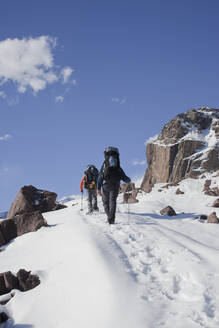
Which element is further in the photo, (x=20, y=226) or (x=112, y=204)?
(x=20, y=226)

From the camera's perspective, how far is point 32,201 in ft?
54.0

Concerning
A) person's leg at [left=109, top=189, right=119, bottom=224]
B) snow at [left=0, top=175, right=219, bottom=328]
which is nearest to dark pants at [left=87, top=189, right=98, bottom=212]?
person's leg at [left=109, top=189, right=119, bottom=224]

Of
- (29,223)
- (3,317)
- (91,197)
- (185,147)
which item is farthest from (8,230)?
(185,147)

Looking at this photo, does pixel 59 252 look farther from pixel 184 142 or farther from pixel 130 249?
pixel 184 142

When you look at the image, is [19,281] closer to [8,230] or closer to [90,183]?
[8,230]

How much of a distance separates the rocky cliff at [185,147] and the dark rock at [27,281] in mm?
37673

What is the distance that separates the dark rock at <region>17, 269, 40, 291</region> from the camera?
494 cm

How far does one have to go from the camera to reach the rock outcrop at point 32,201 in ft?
51.9

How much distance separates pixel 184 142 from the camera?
48.3 metres

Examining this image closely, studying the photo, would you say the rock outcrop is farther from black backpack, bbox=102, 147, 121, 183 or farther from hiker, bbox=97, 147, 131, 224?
black backpack, bbox=102, 147, 121, 183

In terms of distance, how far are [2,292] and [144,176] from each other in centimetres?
5536

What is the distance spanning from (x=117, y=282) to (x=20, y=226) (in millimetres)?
7084

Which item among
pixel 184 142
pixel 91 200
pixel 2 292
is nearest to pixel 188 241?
pixel 2 292

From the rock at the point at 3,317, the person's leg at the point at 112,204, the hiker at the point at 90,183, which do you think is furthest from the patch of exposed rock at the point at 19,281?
the hiker at the point at 90,183
